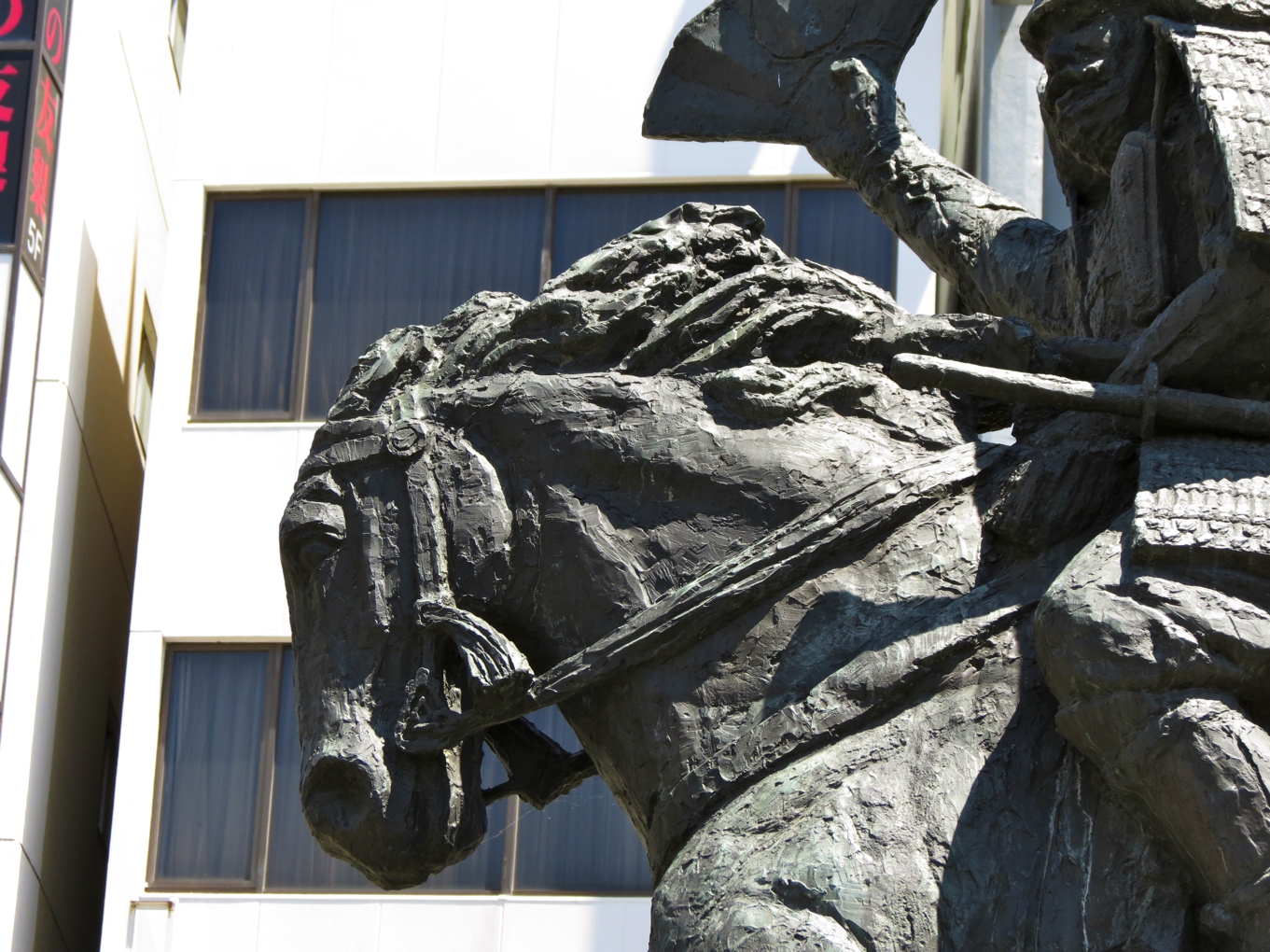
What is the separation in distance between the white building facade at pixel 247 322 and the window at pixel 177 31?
6.66 ft

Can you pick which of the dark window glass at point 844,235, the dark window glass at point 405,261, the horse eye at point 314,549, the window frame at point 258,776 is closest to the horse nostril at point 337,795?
the horse eye at point 314,549

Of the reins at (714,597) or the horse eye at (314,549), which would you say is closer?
the reins at (714,597)

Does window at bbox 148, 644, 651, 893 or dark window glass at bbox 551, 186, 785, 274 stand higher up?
dark window glass at bbox 551, 186, 785, 274

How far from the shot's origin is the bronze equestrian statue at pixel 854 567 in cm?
296

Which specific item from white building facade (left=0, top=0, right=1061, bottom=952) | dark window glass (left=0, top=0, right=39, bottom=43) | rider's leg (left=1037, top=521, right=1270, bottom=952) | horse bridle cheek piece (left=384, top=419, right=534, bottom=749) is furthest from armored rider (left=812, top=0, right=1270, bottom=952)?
dark window glass (left=0, top=0, right=39, bottom=43)

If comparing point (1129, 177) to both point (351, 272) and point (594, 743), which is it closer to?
point (594, 743)

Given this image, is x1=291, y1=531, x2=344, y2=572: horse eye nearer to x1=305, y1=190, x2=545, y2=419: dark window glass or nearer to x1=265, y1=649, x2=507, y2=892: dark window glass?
x1=265, y1=649, x2=507, y2=892: dark window glass

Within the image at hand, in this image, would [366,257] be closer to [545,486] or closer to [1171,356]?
[545,486]

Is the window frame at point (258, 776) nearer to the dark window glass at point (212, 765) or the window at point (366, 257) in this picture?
the dark window glass at point (212, 765)

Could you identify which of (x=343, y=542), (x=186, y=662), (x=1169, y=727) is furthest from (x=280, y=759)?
(x=1169, y=727)

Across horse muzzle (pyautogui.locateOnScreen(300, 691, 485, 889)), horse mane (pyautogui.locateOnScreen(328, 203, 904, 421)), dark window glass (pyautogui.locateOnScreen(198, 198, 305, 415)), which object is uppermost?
dark window glass (pyautogui.locateOnScreen(198, 198, 305, 415))

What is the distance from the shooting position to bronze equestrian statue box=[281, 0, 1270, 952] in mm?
2963

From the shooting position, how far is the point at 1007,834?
9.95 feet

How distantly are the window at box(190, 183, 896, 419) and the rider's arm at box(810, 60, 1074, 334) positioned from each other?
1046 centimetres
